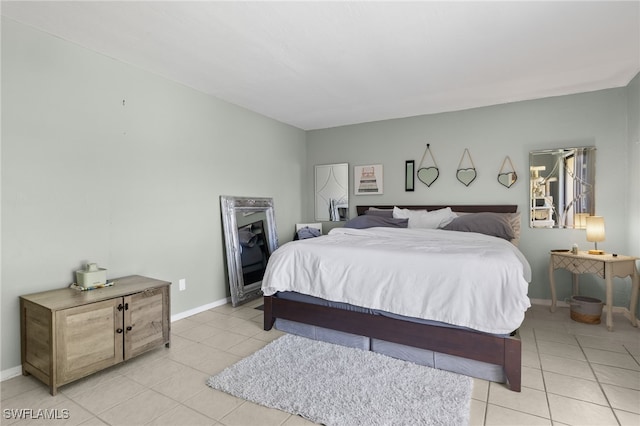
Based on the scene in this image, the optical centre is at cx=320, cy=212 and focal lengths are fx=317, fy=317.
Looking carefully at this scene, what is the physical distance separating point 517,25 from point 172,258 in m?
3.58

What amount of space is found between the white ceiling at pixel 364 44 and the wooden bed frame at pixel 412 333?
2140mm

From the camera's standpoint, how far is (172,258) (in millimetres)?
3262

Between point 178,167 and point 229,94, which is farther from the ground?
point 229,94

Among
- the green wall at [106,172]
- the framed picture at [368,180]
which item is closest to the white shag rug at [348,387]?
the green wall at [106,172]

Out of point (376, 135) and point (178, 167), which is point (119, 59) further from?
point (376, 135)

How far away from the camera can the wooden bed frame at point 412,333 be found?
2.02 metres

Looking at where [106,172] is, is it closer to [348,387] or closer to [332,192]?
[348,387]

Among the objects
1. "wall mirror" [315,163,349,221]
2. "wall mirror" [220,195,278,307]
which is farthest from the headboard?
"wall mirror" [220,195,278,307]

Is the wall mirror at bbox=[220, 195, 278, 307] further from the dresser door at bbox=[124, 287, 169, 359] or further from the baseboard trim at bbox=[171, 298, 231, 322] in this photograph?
the dresser door at bbox=[124, 287, 169, 359]

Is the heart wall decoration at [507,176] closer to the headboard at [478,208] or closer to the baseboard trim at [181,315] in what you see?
the headboard at [478,208]

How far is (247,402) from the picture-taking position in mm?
1887

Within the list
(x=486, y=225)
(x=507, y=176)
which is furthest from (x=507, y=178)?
(x=486, y=225)

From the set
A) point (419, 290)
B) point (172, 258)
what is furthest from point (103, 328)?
point (419, 290)

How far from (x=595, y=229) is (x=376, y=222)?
2265 mm
